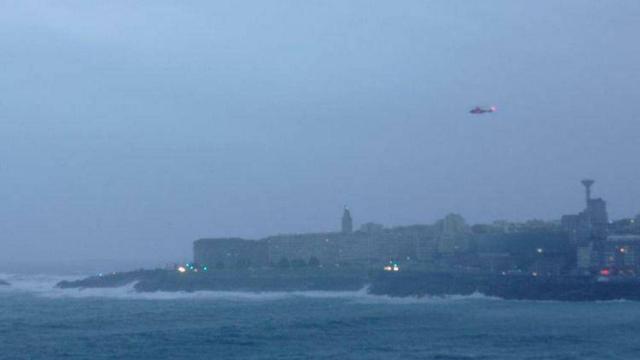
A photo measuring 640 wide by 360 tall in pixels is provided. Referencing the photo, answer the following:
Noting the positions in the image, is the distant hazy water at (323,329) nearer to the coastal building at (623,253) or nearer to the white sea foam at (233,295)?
the white sea foam at (233,295)

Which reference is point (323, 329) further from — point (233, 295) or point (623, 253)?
point (623, 253)

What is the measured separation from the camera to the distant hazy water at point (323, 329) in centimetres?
3183

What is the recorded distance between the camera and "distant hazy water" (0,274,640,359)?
31.8m

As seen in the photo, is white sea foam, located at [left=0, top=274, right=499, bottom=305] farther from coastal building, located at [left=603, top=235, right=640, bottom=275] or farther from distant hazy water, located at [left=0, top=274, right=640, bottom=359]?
coastal building, located at [left=603, top=235, right=640, bottom=275]

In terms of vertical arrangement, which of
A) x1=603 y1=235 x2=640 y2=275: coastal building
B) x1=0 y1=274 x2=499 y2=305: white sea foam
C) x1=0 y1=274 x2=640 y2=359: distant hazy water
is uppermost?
x1=603 y1=235 x2=640 y2=275: coastal building

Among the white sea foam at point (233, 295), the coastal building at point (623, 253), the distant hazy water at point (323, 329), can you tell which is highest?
the coastal building at point (623, 253)

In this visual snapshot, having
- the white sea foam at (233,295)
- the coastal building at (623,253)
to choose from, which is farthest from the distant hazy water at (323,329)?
the coastal building at (623,253)

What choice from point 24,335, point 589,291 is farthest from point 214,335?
point 589,291

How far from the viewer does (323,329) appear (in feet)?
129

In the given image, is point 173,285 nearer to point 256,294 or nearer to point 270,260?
point 256,294

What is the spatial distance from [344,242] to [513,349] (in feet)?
214

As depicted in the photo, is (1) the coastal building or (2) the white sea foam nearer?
(2) the white sea foam

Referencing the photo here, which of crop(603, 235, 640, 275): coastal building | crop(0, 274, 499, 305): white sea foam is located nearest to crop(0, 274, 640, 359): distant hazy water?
crop(0, 274, 499, 305): white sea foam

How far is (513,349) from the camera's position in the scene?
32125 millimetres
